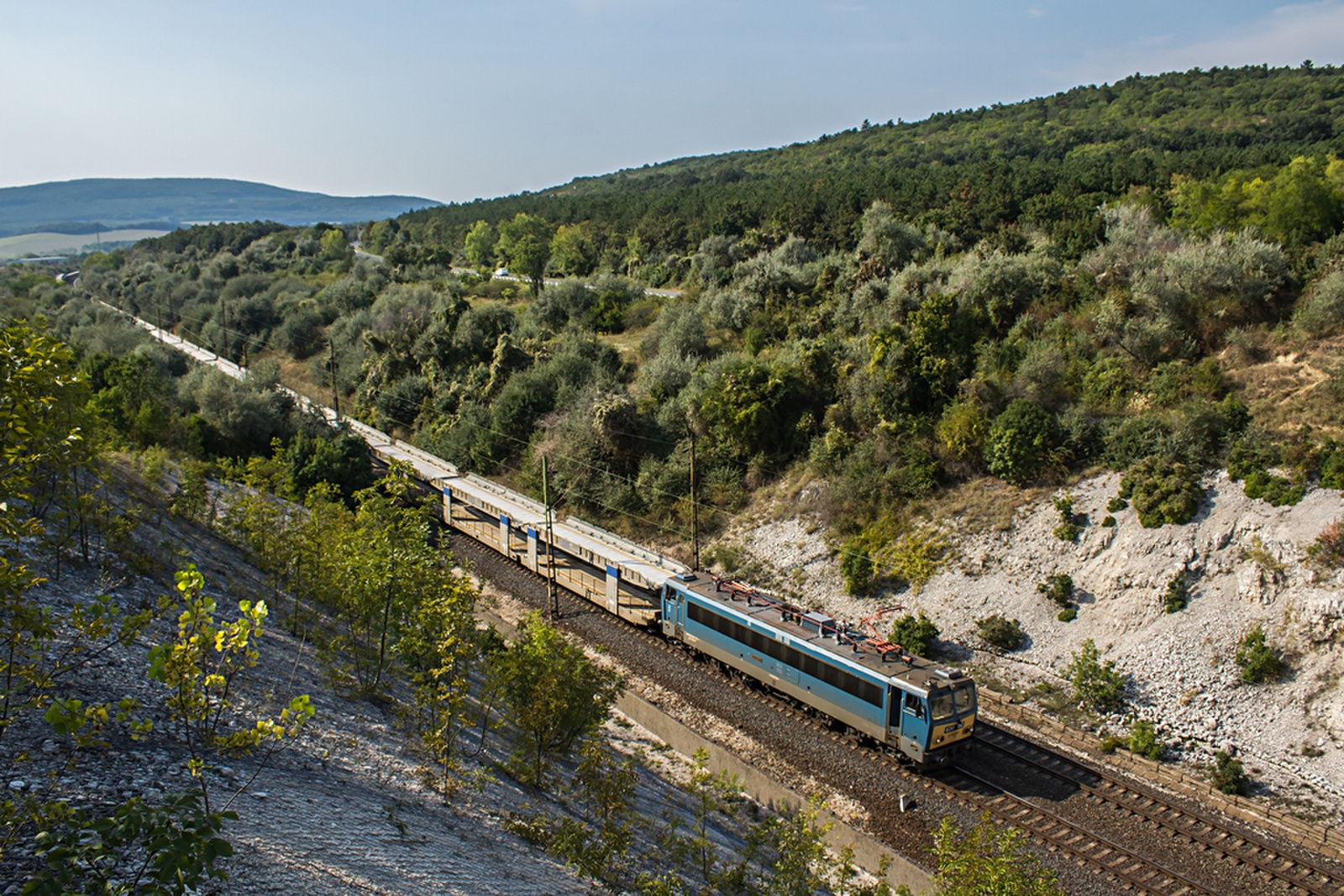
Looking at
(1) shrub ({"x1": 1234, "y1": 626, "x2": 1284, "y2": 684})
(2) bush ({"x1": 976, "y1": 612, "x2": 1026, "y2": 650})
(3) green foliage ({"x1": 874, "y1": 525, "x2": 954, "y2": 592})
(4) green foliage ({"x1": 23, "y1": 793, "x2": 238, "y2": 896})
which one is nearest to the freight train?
(3) green foliage ({"x1": 874, "y1": 525, "x2": 954, "y2": 592})

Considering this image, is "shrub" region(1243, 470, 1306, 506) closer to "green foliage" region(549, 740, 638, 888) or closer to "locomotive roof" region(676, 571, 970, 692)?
"locomotive roof" region(676, 571, 970, 692)

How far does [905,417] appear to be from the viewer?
98.8 feet

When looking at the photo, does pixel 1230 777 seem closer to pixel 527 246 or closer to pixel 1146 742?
pixel 1146 742

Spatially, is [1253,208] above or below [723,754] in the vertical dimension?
above

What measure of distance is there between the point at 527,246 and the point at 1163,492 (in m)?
57.9

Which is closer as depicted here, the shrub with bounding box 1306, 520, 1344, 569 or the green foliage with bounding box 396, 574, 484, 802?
the green foliage with bounding box 396, 574, 484, 802

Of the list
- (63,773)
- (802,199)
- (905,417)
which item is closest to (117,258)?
(802,199)

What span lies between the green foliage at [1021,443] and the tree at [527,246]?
44293mm

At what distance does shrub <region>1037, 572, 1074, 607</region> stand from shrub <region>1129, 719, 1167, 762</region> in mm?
4622

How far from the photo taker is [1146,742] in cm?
1786

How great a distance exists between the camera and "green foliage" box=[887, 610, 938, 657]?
73.9ft

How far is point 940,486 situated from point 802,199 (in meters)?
33.4

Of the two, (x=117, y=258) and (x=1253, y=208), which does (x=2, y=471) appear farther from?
(x=117, y=258)

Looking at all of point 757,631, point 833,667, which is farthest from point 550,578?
point 833,667
